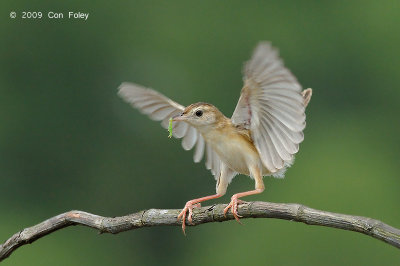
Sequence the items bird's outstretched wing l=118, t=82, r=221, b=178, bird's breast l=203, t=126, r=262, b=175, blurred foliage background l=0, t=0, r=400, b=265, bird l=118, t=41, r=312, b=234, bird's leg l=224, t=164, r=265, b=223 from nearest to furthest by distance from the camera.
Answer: bird's leg l=224, t=164, r=265, b=223 < bird l=118, t=41, r=312, b=234 < bird's breast l=203, t=126, r=262, b=175 < bird's outstretched wing l=118, t=82, r=221, b=178 < blurred foliage background l=0, t=0, r=400, b=265

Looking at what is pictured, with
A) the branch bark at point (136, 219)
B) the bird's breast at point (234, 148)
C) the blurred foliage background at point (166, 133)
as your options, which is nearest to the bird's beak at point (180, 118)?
the bird's breast at point (234, 148)

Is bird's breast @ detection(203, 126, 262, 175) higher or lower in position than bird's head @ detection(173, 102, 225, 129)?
lower

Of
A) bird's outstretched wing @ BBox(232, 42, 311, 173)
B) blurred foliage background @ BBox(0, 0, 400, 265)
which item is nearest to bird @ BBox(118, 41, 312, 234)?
bird's outstretched wing @ BBox(232, 42, 311, 173)

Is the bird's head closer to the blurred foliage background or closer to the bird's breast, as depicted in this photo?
the bird's breast

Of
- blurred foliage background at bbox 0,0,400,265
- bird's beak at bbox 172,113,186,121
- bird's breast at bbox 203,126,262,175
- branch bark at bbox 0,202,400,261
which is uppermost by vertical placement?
blurred foliage background at bbox 0,0,400,265

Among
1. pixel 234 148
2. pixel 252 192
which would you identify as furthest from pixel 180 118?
pixel 252 192

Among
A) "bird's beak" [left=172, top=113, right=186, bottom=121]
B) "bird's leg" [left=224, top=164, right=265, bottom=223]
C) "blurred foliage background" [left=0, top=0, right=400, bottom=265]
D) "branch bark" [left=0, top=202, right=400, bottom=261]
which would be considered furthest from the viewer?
"blurred foliage background" [left=0, top=0, right=400, bottom=265]

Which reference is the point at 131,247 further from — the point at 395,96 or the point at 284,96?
the point at 284,96

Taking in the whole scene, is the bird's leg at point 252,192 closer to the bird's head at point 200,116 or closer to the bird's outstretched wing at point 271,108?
the bird's outstretched wing at point 271,108
